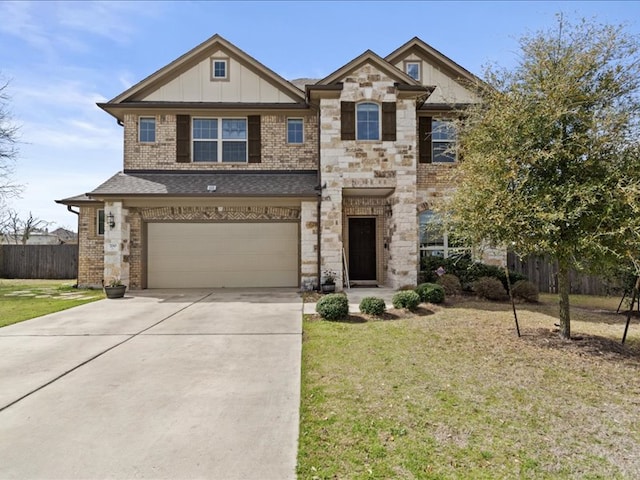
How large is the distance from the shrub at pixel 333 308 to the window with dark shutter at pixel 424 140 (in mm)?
7492

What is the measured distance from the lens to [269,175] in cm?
1336

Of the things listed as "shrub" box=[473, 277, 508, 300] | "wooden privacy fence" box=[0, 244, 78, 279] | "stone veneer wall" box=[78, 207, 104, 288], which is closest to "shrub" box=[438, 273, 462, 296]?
"shrub" box=[473, 277, 508, 300]

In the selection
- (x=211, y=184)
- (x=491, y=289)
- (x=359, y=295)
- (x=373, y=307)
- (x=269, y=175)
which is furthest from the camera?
(x=269, y=175)

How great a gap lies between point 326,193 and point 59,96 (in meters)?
9.83

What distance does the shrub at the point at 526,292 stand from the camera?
33.1 ft

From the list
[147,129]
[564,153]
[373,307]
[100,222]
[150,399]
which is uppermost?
[147,129]

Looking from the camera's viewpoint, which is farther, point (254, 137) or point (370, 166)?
point (254, 137)

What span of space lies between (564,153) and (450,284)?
6081mm

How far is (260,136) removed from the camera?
13.5 metres

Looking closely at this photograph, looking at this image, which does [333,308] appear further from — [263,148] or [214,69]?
[214,69]

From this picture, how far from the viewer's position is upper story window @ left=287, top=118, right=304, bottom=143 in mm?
13688

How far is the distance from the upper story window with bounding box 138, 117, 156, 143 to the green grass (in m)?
5.84

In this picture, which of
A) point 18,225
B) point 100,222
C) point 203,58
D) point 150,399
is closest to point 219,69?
point 203,58

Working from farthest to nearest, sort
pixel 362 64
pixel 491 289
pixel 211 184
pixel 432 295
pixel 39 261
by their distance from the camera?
pixel 39 261 < pixel 211 184 < pixel 362 64 < pixel 491 289 < pixel 432 295
